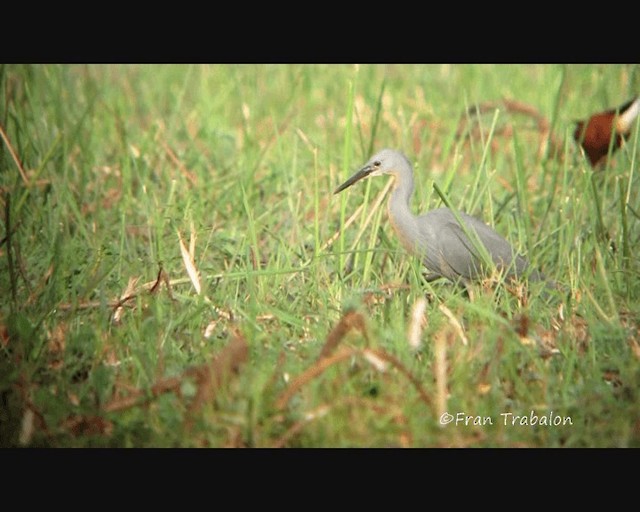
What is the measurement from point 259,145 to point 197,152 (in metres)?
Result: 0.33

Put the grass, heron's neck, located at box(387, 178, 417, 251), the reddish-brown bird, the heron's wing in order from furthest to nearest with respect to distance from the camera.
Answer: the reddish-brown bird → heron's neck, located at box(387, 178, 417, 251) → the heron's wing → the grass

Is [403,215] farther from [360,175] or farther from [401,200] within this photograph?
[360,175]

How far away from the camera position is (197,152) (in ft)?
17.4

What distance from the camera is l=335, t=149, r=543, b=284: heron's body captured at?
3996 mm

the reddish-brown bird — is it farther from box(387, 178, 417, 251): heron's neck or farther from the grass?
box(387, 178, 417, 251): heron's neck

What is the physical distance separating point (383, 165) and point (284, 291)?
75 centimetres

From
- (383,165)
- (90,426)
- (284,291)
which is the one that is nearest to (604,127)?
(383,165)

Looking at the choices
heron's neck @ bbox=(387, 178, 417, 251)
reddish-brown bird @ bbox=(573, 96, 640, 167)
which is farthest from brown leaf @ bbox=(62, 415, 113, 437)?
reddish-brown bird @ bbox=(573, 96, 640, 167)

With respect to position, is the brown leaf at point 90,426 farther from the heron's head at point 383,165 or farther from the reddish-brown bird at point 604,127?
the reddish-brown bird at point 604,127

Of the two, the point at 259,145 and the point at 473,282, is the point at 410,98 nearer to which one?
the point at 259,145

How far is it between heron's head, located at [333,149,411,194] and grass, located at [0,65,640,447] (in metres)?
0.06

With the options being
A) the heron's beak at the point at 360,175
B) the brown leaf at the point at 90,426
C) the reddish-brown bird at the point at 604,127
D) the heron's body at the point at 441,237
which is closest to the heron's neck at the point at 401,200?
the heron's body at the point at 441,237

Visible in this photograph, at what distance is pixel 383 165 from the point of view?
14.0ft
